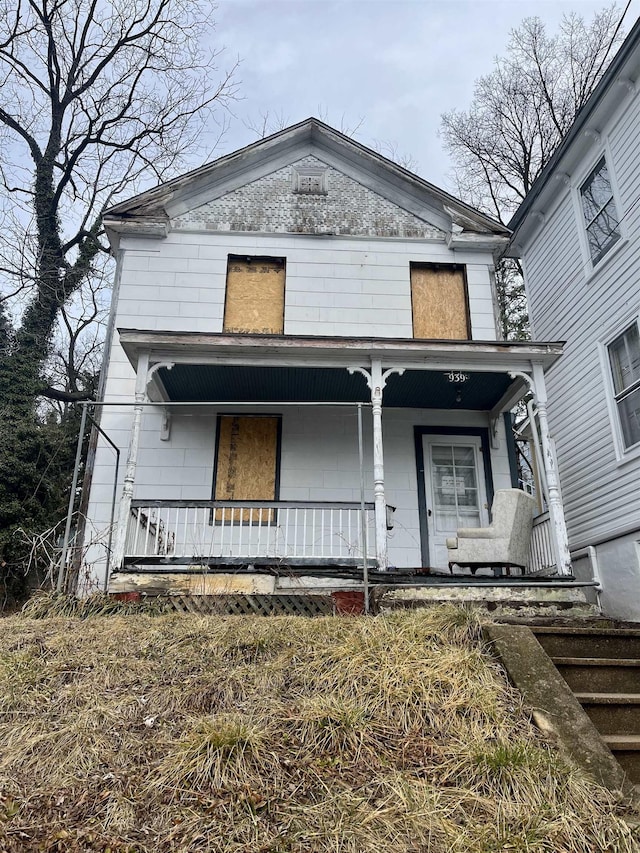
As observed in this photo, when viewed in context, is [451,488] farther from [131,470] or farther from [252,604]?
[131,470]

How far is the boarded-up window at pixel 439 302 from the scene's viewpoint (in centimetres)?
989

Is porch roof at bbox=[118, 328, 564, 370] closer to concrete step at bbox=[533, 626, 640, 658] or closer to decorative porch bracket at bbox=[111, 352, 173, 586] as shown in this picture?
decorative porch bracket at bbox=[111, 352, 173, 586]

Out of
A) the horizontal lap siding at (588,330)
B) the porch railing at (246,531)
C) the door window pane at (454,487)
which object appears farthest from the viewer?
the door window pane at (454,487)

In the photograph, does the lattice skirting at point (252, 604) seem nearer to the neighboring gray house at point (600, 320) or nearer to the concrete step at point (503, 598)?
the concrete step at point (503, 598)

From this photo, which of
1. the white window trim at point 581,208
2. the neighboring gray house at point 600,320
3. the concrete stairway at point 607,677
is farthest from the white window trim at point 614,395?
the concrete stairway at point 607,677

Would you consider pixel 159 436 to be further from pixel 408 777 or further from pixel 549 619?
pixel 408 777

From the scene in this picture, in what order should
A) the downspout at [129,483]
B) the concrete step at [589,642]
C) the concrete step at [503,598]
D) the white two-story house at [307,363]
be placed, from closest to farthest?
the concrete step at [589,642]
the concrete step at [503,598]
the downspout at [129,483]
the white two-story house at [307,363]

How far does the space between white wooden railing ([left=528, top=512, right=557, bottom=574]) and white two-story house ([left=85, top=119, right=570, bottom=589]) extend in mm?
37

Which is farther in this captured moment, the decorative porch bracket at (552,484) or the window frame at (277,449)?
the window frame at (277,449)

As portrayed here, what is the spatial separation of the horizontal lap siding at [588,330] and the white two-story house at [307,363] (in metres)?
1.20

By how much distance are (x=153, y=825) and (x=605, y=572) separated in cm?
727

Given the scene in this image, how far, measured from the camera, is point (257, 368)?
8.40 meters

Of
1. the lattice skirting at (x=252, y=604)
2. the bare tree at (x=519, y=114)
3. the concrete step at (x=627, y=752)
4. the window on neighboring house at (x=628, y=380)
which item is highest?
the bare tree at (x=519, y=114)

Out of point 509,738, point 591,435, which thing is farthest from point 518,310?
point 509,738
